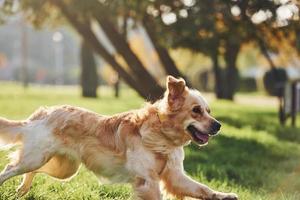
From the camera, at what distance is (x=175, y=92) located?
6309mm

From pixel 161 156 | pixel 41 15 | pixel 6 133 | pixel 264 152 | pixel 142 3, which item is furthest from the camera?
pixel 41 15

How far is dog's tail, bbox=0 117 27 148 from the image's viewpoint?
696 centimetres

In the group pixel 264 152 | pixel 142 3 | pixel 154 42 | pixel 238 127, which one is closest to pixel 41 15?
pixel 154 42

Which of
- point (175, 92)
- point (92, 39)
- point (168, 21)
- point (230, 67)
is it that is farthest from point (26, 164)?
point (230, 67)

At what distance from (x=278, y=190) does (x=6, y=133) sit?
3719 millimetres

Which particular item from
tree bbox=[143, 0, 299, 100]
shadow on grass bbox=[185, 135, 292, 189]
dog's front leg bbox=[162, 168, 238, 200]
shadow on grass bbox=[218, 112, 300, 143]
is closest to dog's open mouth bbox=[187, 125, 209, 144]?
dog's front leg bbox=[162, 168, 238, 200]

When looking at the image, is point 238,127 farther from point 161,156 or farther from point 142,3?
point 161,156

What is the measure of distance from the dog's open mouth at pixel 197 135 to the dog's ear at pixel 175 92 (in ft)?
0.77

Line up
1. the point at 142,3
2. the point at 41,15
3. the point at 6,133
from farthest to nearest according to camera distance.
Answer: the point at 41,15, the point at 142,3, the point at 6,133

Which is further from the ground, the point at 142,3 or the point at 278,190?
the point at 142,3

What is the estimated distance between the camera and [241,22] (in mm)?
17047

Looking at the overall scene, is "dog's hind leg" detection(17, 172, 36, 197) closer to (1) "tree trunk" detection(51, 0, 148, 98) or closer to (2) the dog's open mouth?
(2) the dog's open mouth

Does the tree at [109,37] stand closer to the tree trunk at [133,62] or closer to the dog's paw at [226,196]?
the tree trunk at [133,62]

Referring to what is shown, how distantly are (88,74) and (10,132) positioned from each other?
3067 centimetres
